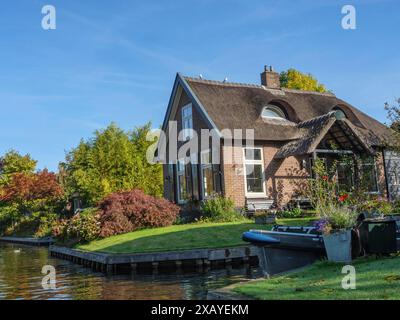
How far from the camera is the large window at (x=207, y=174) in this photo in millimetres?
22672

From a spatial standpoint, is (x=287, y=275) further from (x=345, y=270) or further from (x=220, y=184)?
(x=220, y=184)

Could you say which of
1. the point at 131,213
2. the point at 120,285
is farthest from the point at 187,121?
the point at 120,285

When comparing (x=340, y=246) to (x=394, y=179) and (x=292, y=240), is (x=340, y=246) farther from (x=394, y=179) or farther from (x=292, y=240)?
(x=394, y=179)

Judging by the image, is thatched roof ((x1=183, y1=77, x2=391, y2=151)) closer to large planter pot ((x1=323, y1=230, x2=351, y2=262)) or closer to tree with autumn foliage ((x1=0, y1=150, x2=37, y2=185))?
large planter pot ((x1=323, y1=230, x2=351, y2=262))

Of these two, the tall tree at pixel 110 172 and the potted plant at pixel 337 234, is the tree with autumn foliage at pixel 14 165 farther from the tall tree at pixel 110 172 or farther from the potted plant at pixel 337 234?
the potted plant at pixel 337 234

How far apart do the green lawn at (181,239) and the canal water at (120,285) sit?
140 centimetres

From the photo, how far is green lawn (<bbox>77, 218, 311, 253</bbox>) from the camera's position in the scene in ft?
47.9

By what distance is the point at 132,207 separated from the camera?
20.4 meters

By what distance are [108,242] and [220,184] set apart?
6419 mm

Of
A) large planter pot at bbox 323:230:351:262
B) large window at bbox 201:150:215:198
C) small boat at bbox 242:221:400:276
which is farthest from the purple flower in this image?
large window at bbox 201:150:215:198

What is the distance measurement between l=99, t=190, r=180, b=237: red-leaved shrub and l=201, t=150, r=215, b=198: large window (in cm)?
235

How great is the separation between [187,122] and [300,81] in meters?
26.8
